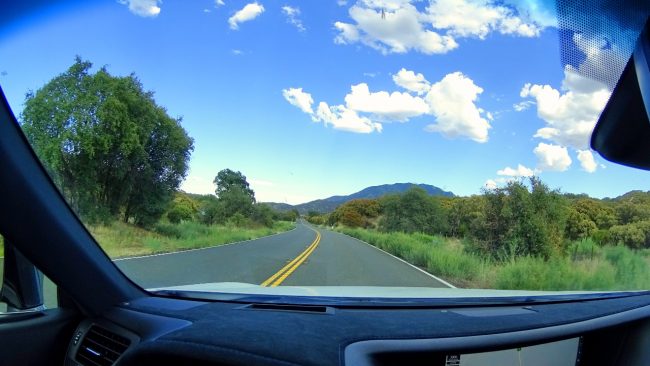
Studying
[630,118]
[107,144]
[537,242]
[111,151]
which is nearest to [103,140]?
[107,144]

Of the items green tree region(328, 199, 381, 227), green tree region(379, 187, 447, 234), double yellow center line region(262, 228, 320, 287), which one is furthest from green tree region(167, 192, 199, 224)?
green tree region(328, 199, 381, 227)

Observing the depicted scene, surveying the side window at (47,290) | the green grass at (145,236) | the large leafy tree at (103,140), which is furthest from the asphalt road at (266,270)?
the side window at (47,290)

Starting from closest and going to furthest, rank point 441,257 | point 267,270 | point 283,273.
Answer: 1. point 283,273
2. point 267,270
3. point 441,257

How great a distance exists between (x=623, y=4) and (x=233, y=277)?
9.25 metres

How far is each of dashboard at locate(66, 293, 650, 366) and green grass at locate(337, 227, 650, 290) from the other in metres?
5.63

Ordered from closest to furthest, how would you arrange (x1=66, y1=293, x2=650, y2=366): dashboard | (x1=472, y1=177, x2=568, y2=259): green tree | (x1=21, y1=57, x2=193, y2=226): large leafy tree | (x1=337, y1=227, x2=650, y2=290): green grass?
(x1=66, y1=293, x2=650, y2=366): dashboard
(x1=21, y1=57, x2=193, y2=226): large leafy tree
(x1=337, y1=227, x2=650, y2=290): green grass
(x1=472, y1=177, x2=568, y2=259): green tree

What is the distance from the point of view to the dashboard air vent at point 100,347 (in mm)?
3113

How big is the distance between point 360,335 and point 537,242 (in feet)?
48.1

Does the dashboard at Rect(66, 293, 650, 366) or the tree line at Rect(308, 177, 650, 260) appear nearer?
the dashboard at Rect(66, 293, 650, 366)

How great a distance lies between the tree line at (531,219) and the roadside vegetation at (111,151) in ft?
21.8

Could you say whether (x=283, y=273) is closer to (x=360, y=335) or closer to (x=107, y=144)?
(x=107, y=144)

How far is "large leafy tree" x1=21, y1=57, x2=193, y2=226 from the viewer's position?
4.02m

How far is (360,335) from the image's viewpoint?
2.77 meters

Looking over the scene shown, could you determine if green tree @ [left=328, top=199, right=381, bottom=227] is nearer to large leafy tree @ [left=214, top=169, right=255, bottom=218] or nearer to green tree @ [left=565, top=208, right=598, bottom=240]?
large leafy tree @ [left=214, top=169, right=255, bottom=218]
